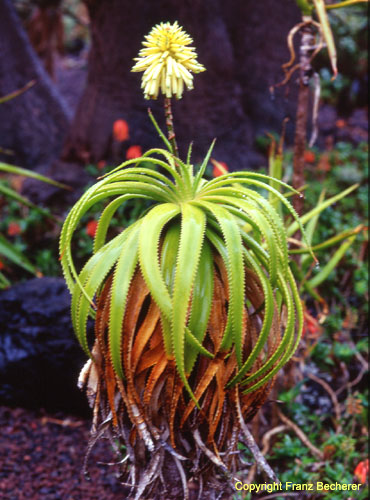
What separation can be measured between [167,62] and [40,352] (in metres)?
1.58

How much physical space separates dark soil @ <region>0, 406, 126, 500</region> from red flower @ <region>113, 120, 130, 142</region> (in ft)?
6.19

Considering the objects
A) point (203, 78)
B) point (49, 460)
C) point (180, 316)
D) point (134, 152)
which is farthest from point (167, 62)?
point (203, 78)

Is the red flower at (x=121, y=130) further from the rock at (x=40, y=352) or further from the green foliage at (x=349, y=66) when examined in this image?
the green foliage at (x=349, y=66)

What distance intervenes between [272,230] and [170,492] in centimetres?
87

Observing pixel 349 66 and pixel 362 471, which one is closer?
pixel 362 471

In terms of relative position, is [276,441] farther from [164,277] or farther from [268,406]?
[164,277]

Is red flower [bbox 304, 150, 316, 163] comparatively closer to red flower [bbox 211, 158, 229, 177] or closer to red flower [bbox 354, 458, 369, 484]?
red flower [bbox 211, 158, 229, 177]

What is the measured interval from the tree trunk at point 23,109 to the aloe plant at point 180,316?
3421mm

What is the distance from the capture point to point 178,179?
4.74ft

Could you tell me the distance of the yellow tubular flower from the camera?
4.43ft

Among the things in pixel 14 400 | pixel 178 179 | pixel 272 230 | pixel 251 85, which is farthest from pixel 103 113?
pixel 272 230

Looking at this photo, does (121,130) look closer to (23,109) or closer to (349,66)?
(23,109)

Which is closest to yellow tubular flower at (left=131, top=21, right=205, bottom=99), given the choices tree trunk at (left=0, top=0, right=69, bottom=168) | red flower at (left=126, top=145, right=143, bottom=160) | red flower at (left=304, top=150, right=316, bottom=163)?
red flower at (left=126, top=145, right=143, bottom=160)

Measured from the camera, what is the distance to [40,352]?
7.93 ft
